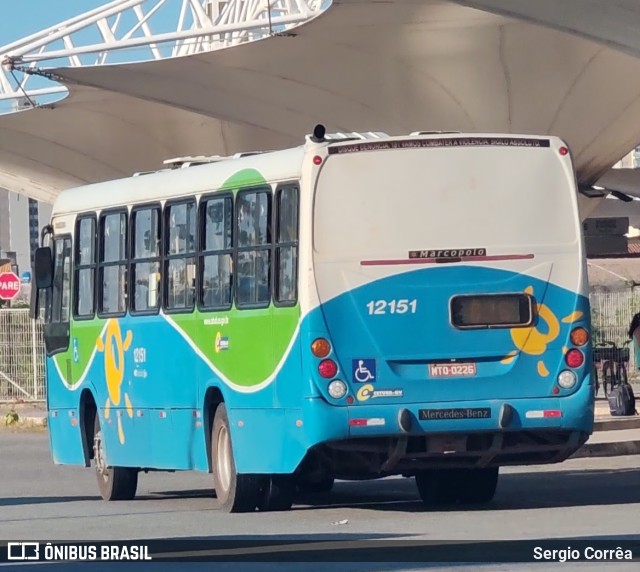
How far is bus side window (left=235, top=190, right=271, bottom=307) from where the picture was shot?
557 inches

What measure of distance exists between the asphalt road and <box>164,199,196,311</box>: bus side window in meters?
1.88

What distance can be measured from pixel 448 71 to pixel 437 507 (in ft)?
69.6

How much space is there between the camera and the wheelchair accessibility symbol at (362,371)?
44.1 feet

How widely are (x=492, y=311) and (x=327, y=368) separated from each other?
55.9 inches

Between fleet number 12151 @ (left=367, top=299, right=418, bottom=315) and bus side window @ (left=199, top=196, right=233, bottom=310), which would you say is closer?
fleet number 12151 @ (left=367, top=299, right=418, bottom=315)

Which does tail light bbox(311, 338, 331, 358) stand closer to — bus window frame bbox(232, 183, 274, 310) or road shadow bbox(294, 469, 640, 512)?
bus window frame bbox(232, 183, 274, 310)

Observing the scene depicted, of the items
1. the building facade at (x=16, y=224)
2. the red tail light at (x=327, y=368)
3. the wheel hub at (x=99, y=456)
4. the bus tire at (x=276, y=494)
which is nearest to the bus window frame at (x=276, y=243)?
the red tail light at (x=327, y=368)

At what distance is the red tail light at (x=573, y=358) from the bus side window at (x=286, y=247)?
2218 mm

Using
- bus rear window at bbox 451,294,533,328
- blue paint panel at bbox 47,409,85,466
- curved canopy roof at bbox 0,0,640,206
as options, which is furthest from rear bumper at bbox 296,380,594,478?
curved canopy roof at bbox 0,0,640,206

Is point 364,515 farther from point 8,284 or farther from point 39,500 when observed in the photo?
point 8,284

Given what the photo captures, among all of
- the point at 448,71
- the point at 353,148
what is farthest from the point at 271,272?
the point at 448,71

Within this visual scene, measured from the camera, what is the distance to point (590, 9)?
2284 centimetres

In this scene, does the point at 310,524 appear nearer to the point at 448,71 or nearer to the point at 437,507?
the point at 437,507

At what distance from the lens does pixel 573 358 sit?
45.3ft
